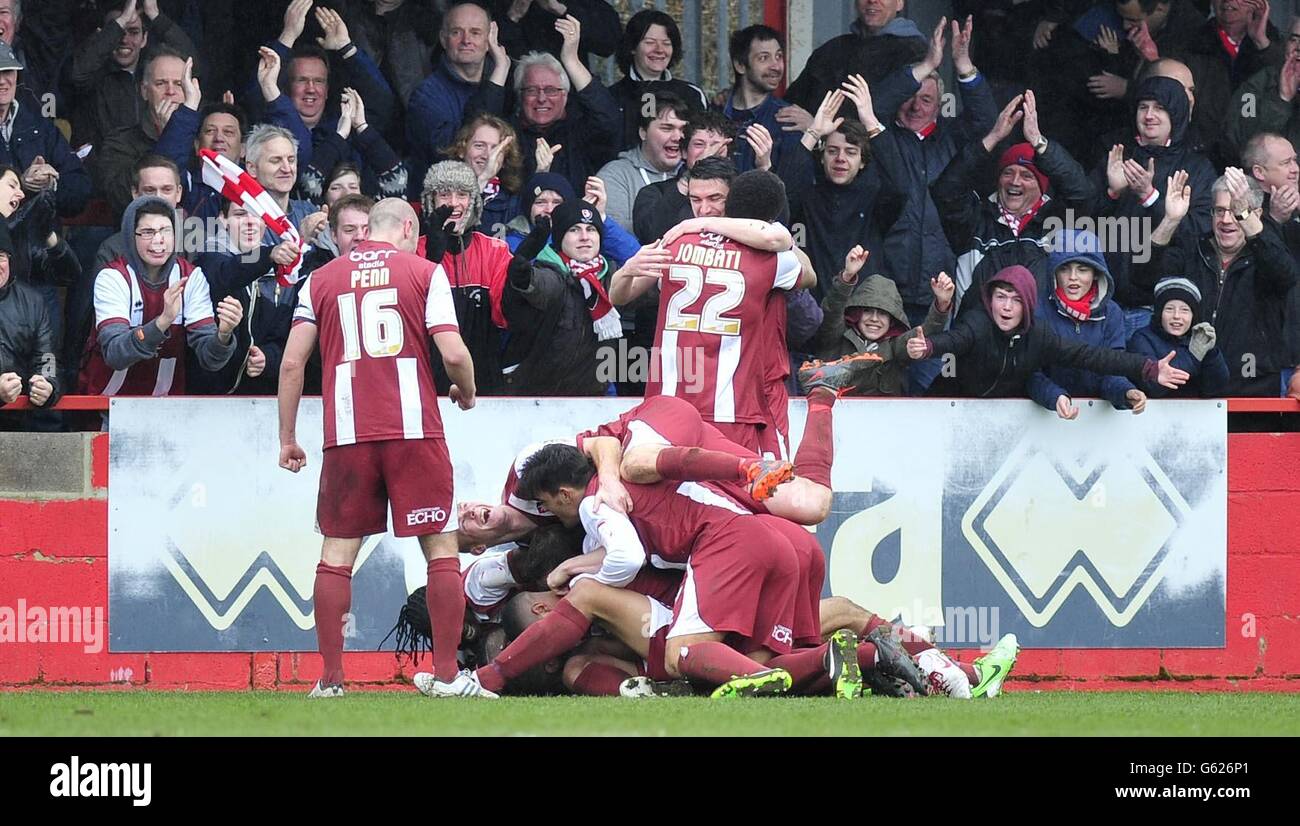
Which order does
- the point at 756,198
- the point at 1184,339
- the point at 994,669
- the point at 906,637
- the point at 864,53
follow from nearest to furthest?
the point at 994,669 → the point at 906,637 → the point at 756,198 → the point at 1184,339 → the point at 864,53

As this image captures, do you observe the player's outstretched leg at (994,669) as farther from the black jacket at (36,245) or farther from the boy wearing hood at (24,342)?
the black jacket at (36,245)

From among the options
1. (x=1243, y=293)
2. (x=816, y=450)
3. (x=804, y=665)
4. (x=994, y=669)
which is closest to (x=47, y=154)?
(x=816, y=450)

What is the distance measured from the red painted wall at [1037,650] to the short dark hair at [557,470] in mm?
1849

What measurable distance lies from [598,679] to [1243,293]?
4.40m

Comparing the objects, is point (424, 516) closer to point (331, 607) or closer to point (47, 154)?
point (331, 607)

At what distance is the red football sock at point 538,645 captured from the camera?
7.47 meters

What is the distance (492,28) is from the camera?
1010cm

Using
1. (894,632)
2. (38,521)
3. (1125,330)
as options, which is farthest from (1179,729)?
(38,521)

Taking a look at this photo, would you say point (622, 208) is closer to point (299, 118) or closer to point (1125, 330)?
point (299, 118)

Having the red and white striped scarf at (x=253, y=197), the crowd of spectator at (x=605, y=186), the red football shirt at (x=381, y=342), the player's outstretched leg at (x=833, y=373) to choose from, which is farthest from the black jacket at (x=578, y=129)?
the red football shirt at (x=381, y=342)

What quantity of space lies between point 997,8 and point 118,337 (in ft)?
18.4

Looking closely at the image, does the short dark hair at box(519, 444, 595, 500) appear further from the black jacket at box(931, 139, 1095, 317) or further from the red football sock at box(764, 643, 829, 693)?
the black jacket at box(931, 139, 1095, 317)

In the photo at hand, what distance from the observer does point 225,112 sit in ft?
31.6

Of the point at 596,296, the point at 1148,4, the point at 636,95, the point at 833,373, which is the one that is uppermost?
the point at 1148,4
